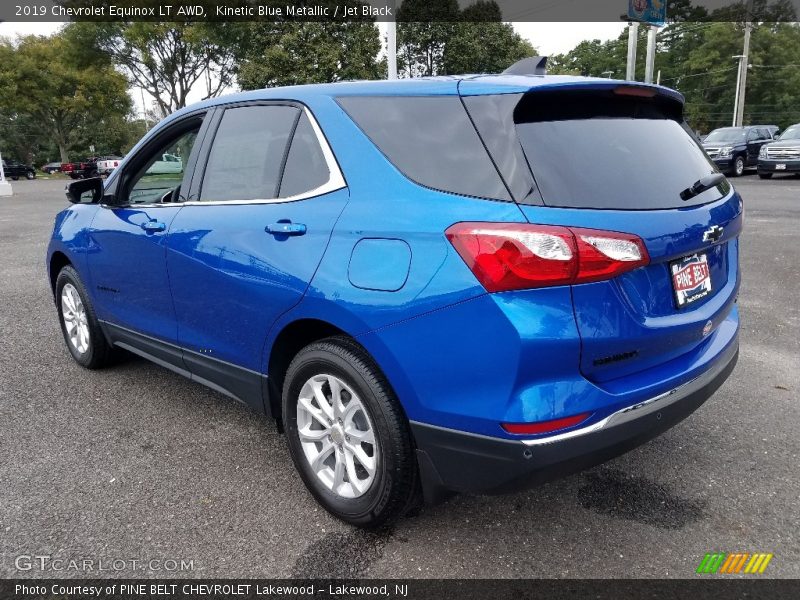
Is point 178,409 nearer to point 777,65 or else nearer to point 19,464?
point 19,464

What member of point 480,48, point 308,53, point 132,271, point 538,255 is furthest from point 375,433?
point 480,48

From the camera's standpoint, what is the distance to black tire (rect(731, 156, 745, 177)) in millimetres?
21956

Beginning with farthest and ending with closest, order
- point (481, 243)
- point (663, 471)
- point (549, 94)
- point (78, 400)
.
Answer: point (78, 400), point (663, 471), point (549, 94), point (481, 243)

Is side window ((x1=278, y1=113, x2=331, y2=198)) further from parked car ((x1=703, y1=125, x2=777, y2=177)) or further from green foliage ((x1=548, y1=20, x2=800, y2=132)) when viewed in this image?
green foliage ((x1=548, y1=20, x2=800, y2=132))

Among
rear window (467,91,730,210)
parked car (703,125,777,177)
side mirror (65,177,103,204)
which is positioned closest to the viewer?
rear window (467,91,730,210)

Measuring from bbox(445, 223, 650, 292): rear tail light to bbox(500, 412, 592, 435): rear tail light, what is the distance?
1.40ft

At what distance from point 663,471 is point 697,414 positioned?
0.76 metres

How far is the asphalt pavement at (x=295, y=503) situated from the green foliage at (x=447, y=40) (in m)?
33.9

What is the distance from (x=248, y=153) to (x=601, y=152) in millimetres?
1657

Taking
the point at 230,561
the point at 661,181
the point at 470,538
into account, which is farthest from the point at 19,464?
the point at 661,181

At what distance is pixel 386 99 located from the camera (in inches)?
99.0

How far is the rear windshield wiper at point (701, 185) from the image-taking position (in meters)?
2.40

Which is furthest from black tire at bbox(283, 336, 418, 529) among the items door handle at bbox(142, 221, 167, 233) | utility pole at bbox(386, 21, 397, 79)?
utility pole at bbox(386, 21, 397, 79)

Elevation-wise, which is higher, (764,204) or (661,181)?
(661,181)
